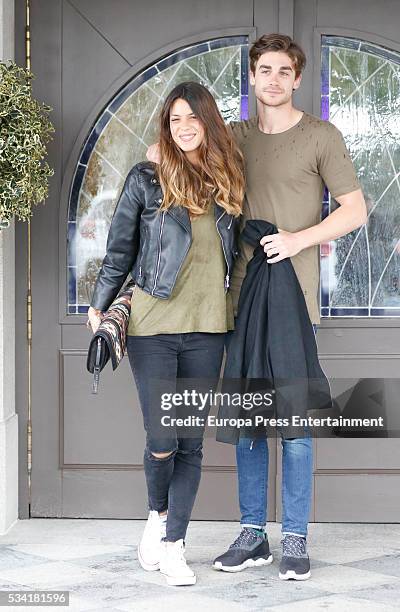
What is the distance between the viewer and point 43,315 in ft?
14.5

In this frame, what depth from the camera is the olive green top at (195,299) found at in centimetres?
352

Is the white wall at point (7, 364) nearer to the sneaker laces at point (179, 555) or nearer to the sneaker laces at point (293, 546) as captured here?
the sneaker laces at point (179, 555)

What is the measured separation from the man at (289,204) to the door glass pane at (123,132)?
60cm

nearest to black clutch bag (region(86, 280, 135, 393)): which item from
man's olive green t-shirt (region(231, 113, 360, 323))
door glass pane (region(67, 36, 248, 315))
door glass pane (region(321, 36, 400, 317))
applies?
man's olive green t-shirt (region(231, 113, 360, 323))

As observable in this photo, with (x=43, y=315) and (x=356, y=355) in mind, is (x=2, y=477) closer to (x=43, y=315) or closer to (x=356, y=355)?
(x=43, y=315)

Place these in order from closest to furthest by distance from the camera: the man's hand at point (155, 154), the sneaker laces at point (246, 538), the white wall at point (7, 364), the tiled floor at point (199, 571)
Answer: the tiled floor at point (199, 571), the man's hand at point (155, 154), the sneaker laces at point (246, 538), the white wall at point (7, 364)

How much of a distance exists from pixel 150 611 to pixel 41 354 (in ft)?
4.79

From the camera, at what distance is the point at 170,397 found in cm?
356

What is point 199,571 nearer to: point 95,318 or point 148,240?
point 95,318

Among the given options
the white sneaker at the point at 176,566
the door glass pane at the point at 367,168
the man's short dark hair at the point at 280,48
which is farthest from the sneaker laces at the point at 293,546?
the man's short dark hair at the point at 280,48

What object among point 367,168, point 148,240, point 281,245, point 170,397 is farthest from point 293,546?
point 367,168

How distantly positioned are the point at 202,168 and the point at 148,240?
30 centimetres

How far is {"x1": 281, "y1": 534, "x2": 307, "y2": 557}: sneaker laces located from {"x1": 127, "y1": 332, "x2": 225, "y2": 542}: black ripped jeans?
35 centimetres

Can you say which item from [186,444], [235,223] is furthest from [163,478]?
[235,223]
